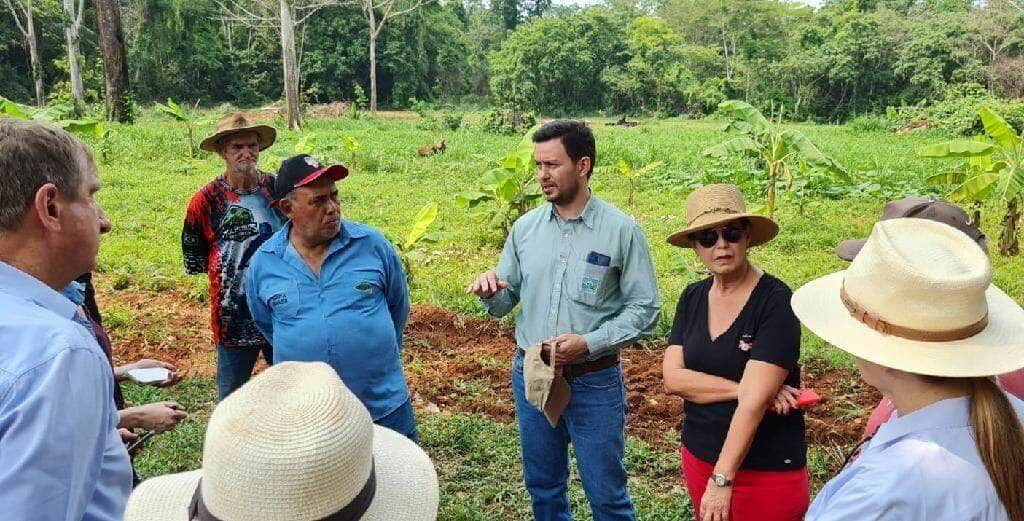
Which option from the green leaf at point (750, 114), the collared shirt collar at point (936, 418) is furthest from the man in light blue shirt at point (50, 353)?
the green leaf at point (750, 114)

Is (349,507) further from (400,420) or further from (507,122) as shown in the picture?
(507,122)

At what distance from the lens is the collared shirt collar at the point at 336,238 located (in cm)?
337

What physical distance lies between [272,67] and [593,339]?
147 ft

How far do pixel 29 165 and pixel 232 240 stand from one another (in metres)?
2.53

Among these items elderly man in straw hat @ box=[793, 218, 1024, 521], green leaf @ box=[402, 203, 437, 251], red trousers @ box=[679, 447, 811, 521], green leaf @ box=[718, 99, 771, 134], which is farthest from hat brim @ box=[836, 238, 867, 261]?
green leaf @ box=[718, 99, 771, 134]

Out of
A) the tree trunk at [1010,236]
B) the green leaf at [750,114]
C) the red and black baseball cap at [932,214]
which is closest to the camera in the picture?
the red and black baseball cap at [932,214]

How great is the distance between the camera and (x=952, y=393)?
1665 mm

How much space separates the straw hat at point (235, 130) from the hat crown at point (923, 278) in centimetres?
366

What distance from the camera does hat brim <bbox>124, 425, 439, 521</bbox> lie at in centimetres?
164

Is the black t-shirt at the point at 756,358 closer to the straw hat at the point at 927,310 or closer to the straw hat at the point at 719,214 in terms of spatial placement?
the straw hat at the point at 719,214

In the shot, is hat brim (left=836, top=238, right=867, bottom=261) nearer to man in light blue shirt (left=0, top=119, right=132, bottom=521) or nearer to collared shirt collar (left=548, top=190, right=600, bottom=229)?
collared shirt collar (left=548, top=190, right=600, bottom=229)

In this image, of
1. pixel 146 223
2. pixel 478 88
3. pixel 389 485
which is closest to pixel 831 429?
pixel 389 485

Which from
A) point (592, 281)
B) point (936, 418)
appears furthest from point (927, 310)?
point (592, 281)

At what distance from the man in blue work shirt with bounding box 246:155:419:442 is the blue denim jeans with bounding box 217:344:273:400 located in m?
0.86
